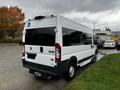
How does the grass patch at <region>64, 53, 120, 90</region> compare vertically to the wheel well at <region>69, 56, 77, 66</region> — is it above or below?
below

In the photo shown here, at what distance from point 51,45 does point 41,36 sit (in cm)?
74

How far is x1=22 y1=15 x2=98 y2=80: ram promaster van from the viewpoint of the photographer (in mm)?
6094

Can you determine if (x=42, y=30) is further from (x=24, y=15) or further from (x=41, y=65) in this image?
(x=24, y=15)

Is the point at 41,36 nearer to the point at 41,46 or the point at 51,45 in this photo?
the point at 41,46

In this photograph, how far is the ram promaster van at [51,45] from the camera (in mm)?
6094

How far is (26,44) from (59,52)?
200cm

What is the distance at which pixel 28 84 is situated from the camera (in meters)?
6.58

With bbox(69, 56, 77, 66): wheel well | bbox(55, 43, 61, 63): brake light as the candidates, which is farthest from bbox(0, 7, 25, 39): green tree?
bbox(55, 43, 61, 63): brake light

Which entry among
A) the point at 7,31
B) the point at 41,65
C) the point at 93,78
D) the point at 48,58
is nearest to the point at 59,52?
the point at 48,58

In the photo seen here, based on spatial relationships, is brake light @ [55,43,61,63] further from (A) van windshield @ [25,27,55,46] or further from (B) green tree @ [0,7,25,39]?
(B) green tree @ [0,7,25,39]

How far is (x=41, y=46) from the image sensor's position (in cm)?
652

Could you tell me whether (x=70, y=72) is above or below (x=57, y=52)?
below

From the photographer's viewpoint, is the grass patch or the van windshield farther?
the van windshield

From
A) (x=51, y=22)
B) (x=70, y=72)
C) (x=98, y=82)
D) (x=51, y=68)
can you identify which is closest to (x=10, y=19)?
(x=70, y=72)
